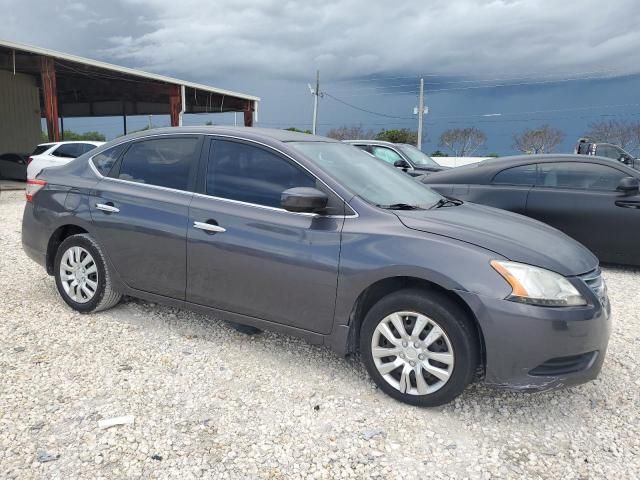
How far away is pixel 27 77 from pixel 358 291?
85.1ft

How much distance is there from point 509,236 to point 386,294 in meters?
0.78

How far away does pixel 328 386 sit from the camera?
312cm

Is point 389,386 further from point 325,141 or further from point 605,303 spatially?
point 325,141

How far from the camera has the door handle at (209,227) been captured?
331cm

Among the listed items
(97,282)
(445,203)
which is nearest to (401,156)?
(445,203)

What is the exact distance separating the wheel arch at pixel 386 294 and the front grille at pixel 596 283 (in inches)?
26.5

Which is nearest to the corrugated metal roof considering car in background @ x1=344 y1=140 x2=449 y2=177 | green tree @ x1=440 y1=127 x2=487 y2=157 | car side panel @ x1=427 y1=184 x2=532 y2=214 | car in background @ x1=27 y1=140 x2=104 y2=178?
car in background @ x1=27 y1=140 x2=104 y2=178

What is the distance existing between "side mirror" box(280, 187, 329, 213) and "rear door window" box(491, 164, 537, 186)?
412cm

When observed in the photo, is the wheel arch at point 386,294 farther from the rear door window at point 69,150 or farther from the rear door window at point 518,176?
the rear door window at point 69,150

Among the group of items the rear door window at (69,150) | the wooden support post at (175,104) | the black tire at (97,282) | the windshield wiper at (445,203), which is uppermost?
the wooden support post at (175,104)

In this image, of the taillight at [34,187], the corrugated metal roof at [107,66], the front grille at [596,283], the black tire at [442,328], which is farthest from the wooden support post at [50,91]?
the front grille at [596,283]

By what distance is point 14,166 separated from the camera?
17.6 metres

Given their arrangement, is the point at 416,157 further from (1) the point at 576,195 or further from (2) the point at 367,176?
(2) the point at 367,176

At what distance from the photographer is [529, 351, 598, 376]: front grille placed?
8.52 ft
